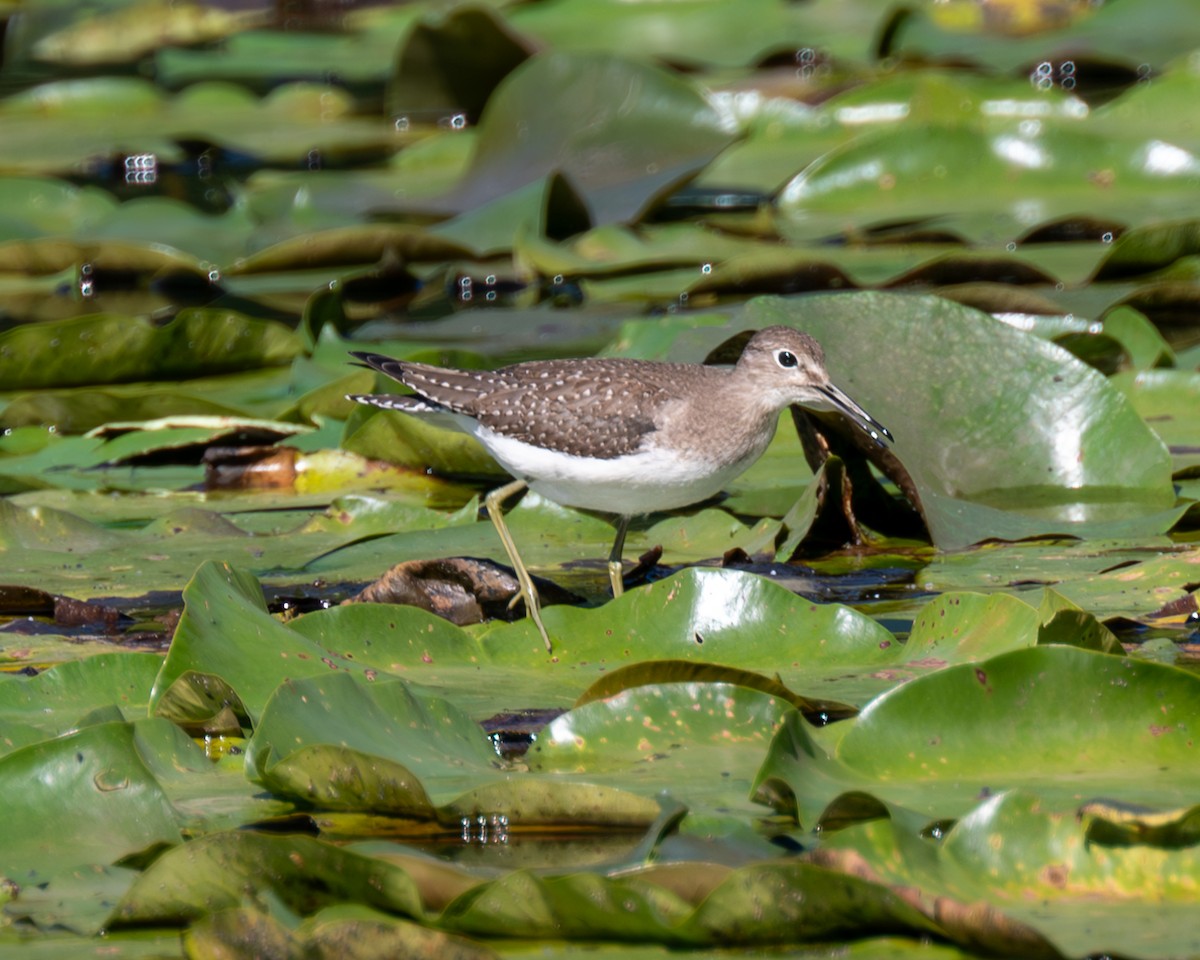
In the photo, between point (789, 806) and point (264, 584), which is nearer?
point (789, 806)

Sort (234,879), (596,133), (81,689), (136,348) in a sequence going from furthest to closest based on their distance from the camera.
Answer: (596,133) → (136,348) → (81,689) → (234,879)

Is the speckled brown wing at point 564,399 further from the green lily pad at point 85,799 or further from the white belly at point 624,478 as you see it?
the green lily pad at point 85,799

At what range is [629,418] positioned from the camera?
→ 527 centimetres

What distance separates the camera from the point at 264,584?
16.3ft

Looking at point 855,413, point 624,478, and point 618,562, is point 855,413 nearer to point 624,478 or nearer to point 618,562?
point 624,478

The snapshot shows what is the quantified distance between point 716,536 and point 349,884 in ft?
8.50

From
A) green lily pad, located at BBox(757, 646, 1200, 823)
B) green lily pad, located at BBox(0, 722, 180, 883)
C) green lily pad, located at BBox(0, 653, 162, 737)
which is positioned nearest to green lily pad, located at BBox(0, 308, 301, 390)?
green lily pad, located at BBox(0, 653, 162, 737)

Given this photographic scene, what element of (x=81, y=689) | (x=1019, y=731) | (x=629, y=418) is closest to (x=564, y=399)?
(x=629, y=418)

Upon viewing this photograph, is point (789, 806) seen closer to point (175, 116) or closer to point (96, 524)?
point (96, 524)

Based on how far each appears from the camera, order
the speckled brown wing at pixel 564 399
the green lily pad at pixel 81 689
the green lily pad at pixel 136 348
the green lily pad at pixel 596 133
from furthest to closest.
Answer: the green lily pad at pixel 596 133 → the green lily pad at pixel 136 348 → the speckled brown wing at pixel 564 399 → the green lily pad at pixel 81 689

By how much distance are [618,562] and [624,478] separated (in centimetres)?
27

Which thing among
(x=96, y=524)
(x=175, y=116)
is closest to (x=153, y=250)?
(x=96, y=524)

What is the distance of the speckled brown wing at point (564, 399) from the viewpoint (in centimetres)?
523

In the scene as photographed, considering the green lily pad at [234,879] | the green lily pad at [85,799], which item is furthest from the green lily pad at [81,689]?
the green lily pad at [234,879]
